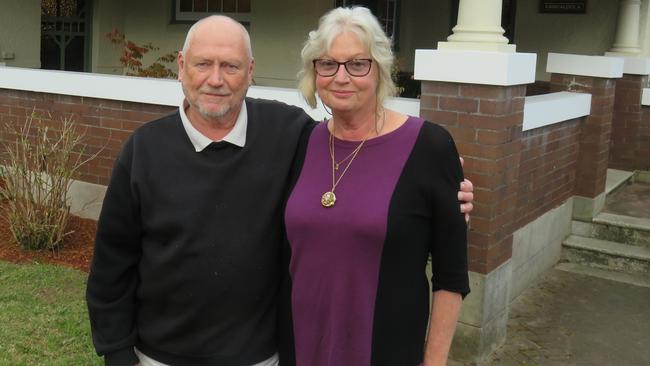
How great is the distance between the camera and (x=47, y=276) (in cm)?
554

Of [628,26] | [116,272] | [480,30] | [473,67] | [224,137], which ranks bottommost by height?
[116,272]

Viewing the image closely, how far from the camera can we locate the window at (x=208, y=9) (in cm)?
1038

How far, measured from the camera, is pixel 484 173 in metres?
4.52

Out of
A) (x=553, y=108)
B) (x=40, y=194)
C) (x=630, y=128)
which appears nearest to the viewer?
(x=553, y=108)

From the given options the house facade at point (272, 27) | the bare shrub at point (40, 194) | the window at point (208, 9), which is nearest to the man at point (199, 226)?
the bare shrub at point (40, 194)

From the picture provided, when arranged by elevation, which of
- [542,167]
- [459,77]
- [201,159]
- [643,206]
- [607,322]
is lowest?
[607,322]

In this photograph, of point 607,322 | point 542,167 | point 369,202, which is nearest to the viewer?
point 369,202

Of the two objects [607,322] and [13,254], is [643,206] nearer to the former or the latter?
[607,322]

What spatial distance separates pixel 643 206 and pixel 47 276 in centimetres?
595

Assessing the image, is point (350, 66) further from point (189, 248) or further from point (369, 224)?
point (189, 248)

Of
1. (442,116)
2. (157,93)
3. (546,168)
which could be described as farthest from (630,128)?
(157,93)

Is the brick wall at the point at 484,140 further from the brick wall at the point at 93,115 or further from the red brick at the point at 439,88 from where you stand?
the brick wall at the point at 93,115

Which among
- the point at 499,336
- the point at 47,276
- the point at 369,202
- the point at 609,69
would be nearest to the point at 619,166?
the point at 609,69

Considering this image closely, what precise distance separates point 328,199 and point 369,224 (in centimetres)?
15
